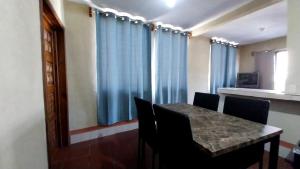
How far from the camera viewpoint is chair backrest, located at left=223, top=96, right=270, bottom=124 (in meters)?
1.44

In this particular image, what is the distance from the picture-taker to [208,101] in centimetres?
211

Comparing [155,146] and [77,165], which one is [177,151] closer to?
[155,146]

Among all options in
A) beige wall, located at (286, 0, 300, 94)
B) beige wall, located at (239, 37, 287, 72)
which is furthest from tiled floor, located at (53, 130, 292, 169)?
beige wall, located at (239, 37, 287, 72)

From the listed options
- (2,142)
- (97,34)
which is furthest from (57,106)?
(2,142)

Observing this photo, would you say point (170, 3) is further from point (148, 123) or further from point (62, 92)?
point (62, 92)

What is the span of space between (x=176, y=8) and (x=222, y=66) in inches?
105

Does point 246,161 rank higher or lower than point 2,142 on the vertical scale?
lower

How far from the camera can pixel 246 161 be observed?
1.31 meters

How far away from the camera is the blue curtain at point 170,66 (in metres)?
3.41

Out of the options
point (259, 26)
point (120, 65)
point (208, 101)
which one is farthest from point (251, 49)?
point (120, 65)

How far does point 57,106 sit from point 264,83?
17.7 feet

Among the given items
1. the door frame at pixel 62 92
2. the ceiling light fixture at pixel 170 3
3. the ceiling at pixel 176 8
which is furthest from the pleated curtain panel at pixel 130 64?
the ceiling light fixture at pixel 170 3

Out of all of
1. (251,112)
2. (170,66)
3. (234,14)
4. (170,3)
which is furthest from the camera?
(170,66)

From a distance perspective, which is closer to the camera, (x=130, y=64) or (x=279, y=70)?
(x=130, y=64)
